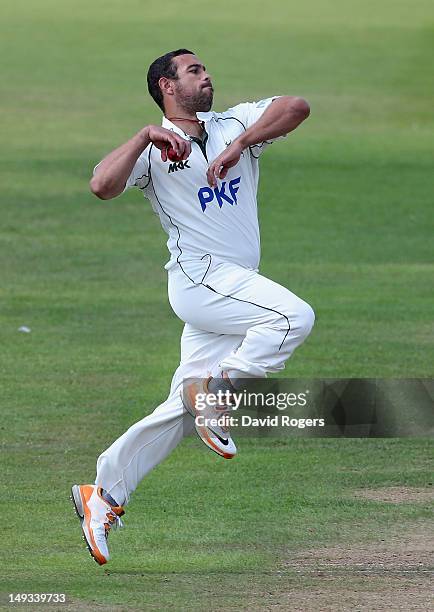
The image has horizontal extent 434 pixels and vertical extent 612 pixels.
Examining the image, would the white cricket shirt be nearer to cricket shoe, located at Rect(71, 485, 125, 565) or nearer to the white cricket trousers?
the white cricket trousers

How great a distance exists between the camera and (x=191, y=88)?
8602 mm

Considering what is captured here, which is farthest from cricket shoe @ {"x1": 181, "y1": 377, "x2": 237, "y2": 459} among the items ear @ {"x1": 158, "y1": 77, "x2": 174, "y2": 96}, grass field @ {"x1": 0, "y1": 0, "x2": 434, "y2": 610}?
ear @ {"x1": 158, "y1": 77, "x2": 174, "y2": 96}

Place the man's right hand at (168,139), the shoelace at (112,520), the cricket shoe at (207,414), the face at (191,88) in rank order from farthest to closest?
the face at (191,88)
the shoelace at (112,520)
the cricket shoe at (207,414)
the man's right hand at (168,139)

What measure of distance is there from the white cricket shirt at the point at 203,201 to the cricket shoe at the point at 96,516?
1377 millimetres

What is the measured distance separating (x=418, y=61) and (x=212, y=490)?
31.8 meters

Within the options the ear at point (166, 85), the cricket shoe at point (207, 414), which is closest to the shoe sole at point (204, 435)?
the cricket shoe at point (207, 414)

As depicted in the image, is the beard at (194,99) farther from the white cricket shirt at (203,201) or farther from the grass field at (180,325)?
the grass field at (180,325)

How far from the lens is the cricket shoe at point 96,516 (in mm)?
8281

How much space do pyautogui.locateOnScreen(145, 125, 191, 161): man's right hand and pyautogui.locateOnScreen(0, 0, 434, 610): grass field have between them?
2327 mm

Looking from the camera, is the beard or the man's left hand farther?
the beard

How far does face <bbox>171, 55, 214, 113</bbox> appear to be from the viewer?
860 cm

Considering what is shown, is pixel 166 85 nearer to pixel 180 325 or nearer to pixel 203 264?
pixel 203 264

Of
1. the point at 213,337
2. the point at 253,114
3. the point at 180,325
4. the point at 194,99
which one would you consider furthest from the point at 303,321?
the point at 180,325

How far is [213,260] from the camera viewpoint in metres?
8.51
